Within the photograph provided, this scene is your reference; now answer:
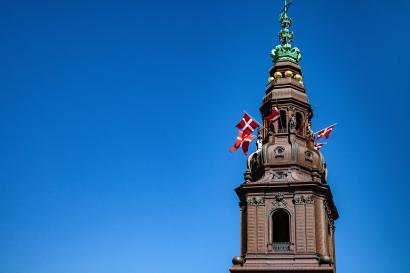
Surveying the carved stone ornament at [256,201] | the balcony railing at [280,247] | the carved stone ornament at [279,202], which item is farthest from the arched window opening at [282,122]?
the balcony railing at [280,247]

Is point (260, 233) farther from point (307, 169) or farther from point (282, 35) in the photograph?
point (282, 35)

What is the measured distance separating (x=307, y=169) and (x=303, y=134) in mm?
4254

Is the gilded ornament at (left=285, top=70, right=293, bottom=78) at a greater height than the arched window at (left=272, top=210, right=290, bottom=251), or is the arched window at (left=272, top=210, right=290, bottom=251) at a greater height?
the gilded ornament at (left=285, top=70, right=293, bottom=78)

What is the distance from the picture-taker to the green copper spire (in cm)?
7719

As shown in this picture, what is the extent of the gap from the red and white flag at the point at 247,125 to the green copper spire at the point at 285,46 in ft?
30.9

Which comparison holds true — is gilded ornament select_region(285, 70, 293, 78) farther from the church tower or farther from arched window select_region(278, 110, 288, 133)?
arched window select_region(278, 110, 288, 133)

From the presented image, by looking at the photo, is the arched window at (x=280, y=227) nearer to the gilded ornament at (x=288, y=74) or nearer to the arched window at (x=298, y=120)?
the arched window at (x=298, y=120)

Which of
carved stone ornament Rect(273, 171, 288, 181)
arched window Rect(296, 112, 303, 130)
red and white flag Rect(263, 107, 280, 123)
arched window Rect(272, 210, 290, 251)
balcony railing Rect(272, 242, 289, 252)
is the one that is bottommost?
balcony railing Rect(272, 242, 289, 252)

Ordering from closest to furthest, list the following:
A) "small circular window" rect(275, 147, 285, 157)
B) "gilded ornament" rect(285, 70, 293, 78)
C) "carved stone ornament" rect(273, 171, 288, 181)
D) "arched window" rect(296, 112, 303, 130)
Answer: "carved stone ornament" rect(273, 171, 288, 181) < "small circular window" rect(275, 147, 285, 157) < "arched window" rect(296, 112, 303, 130) < "gilded ornament" rect(285, 70, 293, 78)

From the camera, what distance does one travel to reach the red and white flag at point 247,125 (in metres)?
70.1

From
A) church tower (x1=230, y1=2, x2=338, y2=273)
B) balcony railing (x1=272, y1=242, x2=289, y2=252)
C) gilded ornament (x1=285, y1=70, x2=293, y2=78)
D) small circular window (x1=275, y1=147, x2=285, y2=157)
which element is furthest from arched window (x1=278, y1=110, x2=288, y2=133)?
balcony railing (x1=272, y1=242, x2=289, y2=252)

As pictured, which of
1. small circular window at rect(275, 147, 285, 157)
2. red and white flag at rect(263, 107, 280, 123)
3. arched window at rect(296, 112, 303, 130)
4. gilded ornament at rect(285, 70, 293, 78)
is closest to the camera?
small circular window at rect(275, 147, 285, 157)

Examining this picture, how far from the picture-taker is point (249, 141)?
70188 millimetres

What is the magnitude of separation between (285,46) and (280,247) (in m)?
22.5
